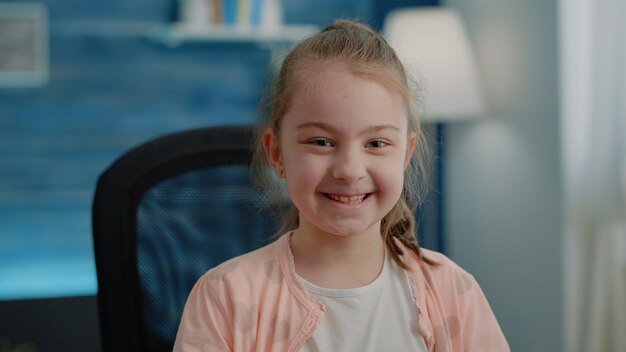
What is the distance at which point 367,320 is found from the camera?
1069 millimetres

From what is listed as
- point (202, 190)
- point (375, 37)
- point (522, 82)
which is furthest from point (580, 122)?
point (375, 37)

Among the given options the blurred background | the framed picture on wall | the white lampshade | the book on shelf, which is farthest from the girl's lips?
the framed picture on wall

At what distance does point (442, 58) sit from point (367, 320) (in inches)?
97.1

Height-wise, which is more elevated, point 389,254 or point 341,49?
point 341,49

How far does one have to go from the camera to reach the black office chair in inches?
55.2

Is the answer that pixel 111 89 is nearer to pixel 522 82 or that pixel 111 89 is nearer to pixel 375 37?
pixel 522 82

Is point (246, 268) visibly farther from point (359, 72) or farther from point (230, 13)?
point (230, 13)

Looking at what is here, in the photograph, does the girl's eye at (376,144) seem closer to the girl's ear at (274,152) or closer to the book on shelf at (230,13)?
the girl's ear at (274,152)

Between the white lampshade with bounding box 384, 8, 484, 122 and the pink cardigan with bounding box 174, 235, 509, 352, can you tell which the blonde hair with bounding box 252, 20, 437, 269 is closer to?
the pink cardigan with bounding box 174, 235, 509, 352

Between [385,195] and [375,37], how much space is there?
8.6 inches

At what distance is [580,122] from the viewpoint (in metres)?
3.02

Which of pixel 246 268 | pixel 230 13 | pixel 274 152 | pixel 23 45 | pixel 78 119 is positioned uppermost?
pixel 230 13

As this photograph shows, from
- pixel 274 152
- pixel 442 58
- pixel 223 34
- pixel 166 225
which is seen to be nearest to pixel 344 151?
pixel 274 152

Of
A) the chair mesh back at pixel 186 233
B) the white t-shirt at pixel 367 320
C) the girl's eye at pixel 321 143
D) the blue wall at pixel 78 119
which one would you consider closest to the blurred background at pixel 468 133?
Result: the blue wall at pixel 78 119
